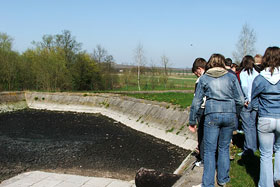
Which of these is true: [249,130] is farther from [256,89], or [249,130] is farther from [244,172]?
[256,89]

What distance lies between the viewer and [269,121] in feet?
12.7

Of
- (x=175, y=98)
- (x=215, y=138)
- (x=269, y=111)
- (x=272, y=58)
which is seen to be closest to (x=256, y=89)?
(x=269, y=111)

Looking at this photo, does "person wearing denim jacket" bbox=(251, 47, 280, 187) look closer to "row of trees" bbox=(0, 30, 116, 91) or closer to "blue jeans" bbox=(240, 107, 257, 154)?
"blue jeans" bbox=(240, 107, 257, 154)

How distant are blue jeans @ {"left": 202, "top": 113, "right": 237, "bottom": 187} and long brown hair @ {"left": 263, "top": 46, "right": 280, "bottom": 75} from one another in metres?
0.88

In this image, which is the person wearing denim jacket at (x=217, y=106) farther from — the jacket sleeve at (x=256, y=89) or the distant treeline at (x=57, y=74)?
the distant treeline at (x=57, y=74)

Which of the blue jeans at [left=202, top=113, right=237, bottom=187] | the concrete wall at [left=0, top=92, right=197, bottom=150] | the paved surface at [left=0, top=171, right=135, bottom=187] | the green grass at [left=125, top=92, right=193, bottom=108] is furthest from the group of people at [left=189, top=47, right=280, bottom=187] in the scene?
the green grass at [left=125, top=92, right=193, bottom=108]

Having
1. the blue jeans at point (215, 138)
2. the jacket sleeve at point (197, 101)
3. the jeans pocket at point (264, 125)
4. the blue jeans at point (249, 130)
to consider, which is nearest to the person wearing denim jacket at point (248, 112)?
the blue jeans at point (249, 130)

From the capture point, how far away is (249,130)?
618 centimetres

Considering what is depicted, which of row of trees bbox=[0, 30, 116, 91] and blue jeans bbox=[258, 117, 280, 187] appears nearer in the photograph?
blue jeans bbox=[258, 117, 280, 187]

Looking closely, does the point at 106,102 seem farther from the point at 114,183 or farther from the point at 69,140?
the point at 114,183

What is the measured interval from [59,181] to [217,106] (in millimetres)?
5172

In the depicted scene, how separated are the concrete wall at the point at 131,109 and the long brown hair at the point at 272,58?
258 inches

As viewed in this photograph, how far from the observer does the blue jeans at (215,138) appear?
4050mm

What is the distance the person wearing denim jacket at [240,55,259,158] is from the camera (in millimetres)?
6059
